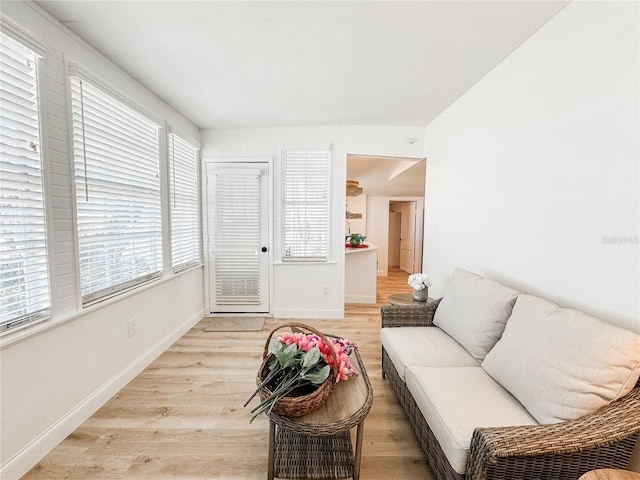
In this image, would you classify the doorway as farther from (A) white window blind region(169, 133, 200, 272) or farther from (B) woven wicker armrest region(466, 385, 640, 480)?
(B) woven wicker armrest region(466, 385, 640, 480)

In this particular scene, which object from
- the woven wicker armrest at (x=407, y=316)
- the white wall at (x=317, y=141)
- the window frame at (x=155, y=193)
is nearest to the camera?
the window frame at (x=155, y=193)

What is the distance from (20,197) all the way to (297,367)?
1.69m

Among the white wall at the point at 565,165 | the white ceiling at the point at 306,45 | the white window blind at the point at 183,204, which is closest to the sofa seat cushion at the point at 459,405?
the white wall at the point at 565,165

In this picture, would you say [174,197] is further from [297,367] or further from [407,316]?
[407,316]

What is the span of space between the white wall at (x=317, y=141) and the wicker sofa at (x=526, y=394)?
6.55 feet

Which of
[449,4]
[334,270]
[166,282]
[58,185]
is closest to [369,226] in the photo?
[334,270]

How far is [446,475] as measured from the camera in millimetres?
1197

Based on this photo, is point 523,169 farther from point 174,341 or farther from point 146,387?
point 174,341

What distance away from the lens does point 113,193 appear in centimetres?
208

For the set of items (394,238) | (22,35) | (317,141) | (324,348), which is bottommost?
(324,348)

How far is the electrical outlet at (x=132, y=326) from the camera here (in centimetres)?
226

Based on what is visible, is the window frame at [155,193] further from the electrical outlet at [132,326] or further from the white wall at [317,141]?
the white wall at [317,141]

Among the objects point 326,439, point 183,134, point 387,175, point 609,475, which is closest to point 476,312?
point 609,475

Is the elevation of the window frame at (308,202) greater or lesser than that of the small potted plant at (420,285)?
greater
